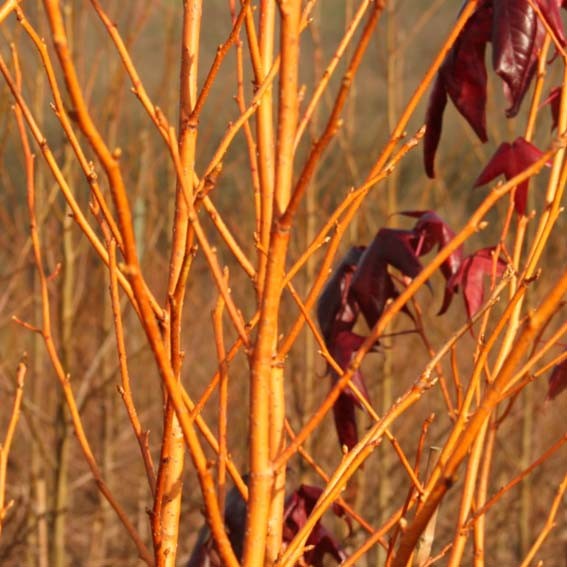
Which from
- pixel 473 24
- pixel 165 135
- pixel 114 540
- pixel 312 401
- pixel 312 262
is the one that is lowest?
pixel 114 540

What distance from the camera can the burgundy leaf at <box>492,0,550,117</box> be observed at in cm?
122

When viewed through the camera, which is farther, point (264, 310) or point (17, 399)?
point (17, 399)

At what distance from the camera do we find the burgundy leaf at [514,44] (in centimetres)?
122

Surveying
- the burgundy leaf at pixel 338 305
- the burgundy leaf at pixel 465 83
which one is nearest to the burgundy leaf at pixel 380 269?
the burgundy leaf at pixel 338 305

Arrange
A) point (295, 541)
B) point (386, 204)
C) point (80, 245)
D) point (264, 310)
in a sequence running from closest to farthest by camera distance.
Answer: point (264, 310) < point (295, 541) < point (80, 245) < point (386, 204)

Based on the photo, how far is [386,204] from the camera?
17.9 ft

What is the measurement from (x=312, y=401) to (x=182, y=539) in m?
2.17

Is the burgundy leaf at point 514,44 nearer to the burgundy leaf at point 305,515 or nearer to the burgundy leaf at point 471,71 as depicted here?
A: the burgundy leaf at point 471,71

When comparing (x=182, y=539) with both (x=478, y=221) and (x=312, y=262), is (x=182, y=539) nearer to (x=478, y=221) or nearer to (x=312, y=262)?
(x=312, y=262)

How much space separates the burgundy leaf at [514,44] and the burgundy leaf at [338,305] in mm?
373

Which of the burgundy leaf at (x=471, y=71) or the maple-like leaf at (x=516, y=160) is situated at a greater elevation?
the burgundy leaf at (x=471, y=71)

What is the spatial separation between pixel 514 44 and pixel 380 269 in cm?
36

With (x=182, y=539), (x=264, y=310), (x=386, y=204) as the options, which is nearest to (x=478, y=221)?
(x=264, y=310)

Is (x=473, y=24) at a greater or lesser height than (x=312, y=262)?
greater
